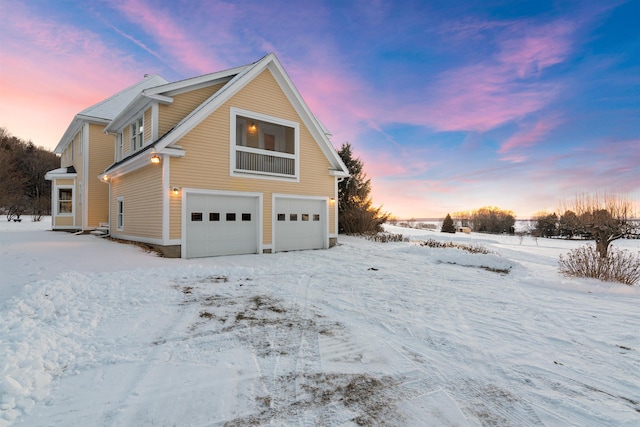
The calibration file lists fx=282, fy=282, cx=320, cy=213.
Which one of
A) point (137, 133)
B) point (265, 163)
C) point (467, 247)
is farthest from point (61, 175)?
point (467, 247)

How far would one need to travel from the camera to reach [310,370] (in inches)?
112

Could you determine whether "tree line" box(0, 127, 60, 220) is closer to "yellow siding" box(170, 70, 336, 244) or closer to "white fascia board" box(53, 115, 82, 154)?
"white fascia board" box(53, 115, 82, 154)

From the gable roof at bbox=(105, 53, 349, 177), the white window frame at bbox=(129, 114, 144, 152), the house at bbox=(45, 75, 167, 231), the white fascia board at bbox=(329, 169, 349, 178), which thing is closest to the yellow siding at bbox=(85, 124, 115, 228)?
the house at bbox=(45, 75, 167, 231)

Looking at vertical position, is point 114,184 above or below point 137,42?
below

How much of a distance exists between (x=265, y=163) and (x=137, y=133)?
597cm

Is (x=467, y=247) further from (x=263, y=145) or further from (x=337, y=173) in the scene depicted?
(x=263, y=145)

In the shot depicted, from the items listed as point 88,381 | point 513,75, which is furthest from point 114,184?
point 513,75

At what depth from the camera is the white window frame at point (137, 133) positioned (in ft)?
39.1

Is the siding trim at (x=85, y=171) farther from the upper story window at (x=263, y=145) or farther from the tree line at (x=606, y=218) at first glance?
the tree line at (x=606, y=218)

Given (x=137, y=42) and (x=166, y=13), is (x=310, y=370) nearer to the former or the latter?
(x=166, y=13)

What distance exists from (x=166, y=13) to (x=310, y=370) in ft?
43.0

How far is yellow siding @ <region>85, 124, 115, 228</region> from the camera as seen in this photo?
1616 centimetres

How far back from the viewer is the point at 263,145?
488 inches

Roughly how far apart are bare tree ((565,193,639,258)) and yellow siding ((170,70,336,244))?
9307mm
